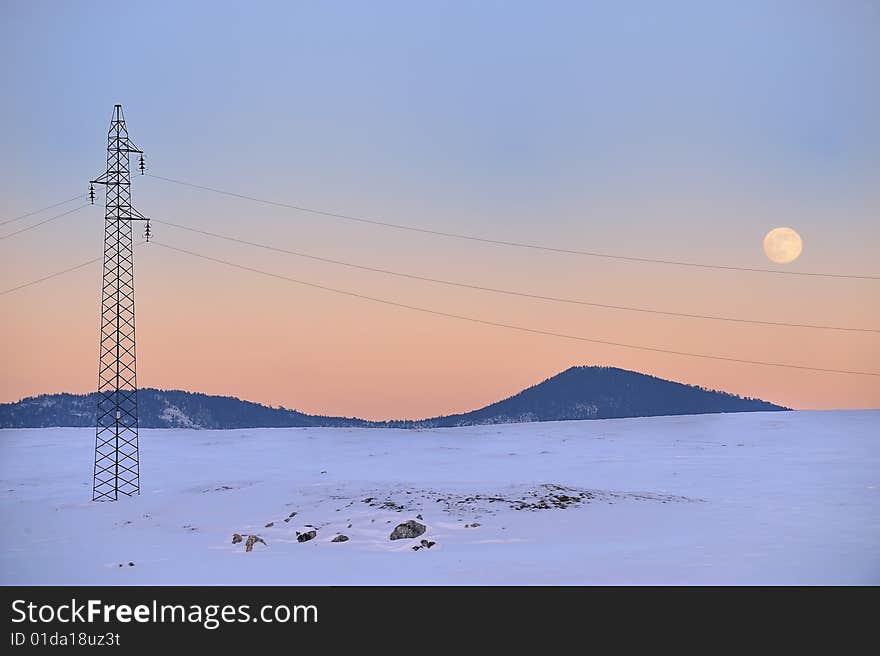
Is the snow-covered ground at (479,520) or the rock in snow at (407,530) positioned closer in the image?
the snow-covered ground at (479,520)

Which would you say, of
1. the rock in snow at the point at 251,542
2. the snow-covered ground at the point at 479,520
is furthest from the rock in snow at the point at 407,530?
the rock in snow at the point at 251,542

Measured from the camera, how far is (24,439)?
73812mm

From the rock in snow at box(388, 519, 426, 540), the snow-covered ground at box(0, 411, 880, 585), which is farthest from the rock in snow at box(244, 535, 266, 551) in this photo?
the rock in snow at box(388, 519, 426, 540)

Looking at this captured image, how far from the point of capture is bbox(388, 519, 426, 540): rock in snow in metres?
23.5

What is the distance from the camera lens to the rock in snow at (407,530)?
23.5 meters

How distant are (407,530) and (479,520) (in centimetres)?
266

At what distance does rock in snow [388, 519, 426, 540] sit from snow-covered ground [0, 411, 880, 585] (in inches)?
8.5

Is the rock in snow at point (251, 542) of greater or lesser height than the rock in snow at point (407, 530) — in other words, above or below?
below

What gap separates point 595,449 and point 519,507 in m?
33.7

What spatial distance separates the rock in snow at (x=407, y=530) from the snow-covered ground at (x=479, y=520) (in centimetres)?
22

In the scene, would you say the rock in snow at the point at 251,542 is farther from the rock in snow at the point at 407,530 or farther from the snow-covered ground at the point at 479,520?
the rock in snow at the point at 407,530

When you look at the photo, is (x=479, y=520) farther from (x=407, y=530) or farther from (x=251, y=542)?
(x=251, y=542)

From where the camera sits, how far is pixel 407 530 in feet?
77.4

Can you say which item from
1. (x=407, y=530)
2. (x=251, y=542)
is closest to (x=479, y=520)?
(x=407, y=530)
